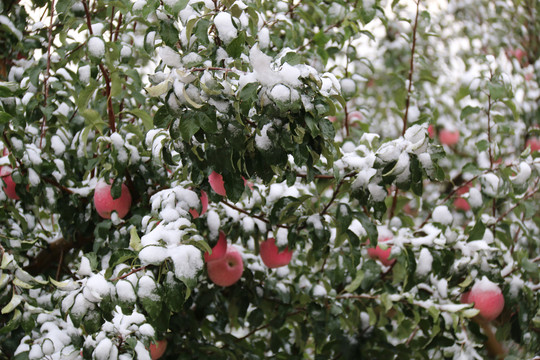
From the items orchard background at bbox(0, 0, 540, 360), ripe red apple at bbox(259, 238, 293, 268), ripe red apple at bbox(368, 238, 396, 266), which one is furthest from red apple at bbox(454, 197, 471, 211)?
ripe red apple at bbox(259, 238, 293, 268)

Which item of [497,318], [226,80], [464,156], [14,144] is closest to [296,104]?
[226,80]

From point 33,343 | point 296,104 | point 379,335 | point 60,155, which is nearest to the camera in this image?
point 296,104

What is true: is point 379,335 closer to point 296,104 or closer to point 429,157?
point 429,157

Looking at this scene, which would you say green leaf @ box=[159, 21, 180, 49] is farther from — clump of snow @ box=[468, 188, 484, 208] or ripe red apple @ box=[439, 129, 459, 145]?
ripe red apple @ box=[439, 129, 459, 145]

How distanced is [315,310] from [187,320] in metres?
0.39

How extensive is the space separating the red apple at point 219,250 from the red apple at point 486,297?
0.70 metres

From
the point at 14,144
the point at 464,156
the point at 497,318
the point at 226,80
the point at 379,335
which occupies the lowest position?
the point at 464,156

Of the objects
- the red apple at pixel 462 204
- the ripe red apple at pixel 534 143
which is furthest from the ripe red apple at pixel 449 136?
the red apple at pixel 462 204

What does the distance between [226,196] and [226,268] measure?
33cm

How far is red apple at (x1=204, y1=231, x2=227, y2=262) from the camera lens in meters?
1.49

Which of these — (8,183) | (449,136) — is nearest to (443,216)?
(8,183)

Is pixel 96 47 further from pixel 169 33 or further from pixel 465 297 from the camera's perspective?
pixel 465 297

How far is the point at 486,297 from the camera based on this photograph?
5.07 ft

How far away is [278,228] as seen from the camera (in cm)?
157
